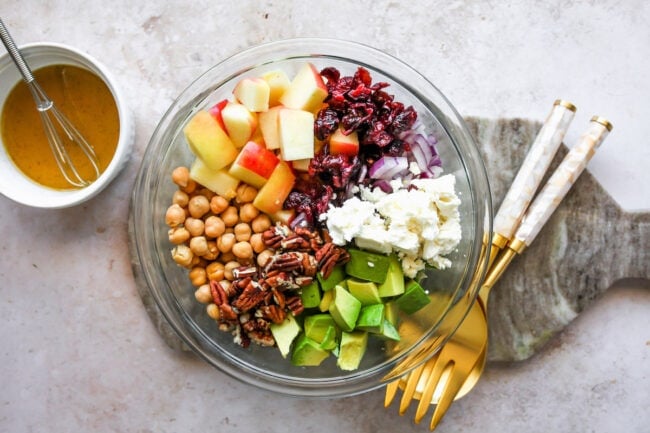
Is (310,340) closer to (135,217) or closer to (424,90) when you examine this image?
(135,217)

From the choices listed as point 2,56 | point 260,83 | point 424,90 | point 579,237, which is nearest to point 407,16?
point 424,90

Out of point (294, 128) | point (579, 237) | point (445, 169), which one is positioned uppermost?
point (294, 128)

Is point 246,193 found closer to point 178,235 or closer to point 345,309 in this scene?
point 178,235

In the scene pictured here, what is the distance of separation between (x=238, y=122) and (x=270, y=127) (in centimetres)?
9

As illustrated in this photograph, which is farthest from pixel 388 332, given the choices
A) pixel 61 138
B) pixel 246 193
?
pixel 61 138

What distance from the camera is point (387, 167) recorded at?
5.24 feet

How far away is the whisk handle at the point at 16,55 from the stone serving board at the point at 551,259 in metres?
0.52

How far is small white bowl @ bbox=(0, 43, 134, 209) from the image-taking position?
1703mm

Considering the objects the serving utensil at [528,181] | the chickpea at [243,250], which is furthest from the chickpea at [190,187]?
the serving utensil at [528,181]

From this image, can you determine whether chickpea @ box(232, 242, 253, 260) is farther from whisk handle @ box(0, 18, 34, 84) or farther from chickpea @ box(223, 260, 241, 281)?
whisk handle @ box(0, 18, 34, 84)

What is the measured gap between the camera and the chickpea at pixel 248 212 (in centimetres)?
164

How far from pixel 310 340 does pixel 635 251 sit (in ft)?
3.61

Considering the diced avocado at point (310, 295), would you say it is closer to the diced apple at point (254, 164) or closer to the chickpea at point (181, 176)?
the diced apple at point (254, 164)

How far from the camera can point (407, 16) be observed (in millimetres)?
1898
